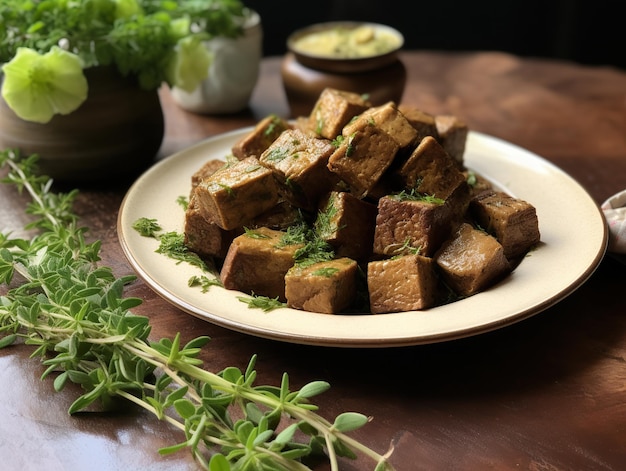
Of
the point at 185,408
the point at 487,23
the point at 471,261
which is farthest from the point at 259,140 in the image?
the point at 487,23

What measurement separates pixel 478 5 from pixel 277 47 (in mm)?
1459

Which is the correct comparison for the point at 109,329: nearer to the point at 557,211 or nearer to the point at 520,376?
the point at 520,376

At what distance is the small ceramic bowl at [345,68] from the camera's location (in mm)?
2947

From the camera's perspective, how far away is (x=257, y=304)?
1.73m

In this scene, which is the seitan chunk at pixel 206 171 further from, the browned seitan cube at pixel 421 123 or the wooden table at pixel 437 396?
the browned seitan cube at pixel 421 123

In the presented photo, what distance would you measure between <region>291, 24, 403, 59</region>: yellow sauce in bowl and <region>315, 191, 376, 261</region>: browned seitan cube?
112cm

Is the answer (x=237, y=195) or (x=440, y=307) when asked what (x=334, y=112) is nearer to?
(x=237, y=195)

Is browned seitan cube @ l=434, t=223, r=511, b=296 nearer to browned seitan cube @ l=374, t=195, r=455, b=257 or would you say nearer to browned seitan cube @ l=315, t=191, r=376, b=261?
browned seitan cube @ l=374, t=195, r=455, b=257

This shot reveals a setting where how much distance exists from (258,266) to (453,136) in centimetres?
88

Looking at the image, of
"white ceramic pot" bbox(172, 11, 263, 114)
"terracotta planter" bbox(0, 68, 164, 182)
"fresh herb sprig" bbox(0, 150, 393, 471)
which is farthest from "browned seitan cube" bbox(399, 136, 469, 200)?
"white ceramic pot" bbox(172, 11, 263, 114)

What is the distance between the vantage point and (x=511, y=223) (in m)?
1.94

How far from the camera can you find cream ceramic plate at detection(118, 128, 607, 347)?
5.25 feet

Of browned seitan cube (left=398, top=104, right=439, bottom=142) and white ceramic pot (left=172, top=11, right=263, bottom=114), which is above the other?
browned seitan cube (left=398, top=104, right=439, bottom=142)

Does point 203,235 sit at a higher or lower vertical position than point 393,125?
lower
